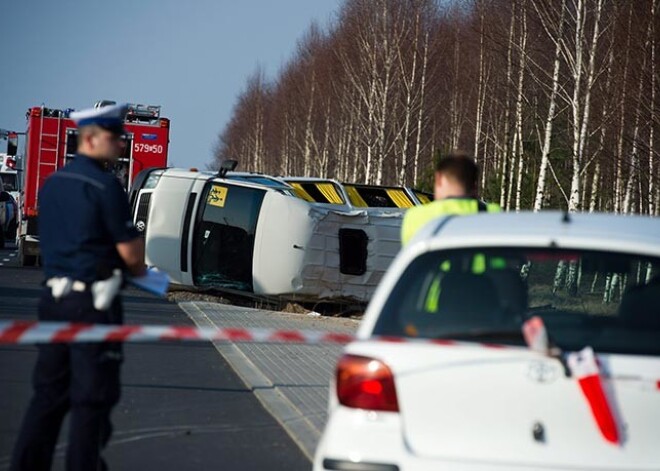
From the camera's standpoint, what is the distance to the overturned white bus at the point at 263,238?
68.0 feet

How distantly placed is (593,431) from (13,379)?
24.1 ft

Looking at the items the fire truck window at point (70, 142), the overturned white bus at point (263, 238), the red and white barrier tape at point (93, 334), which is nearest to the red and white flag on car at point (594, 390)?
the red and white barrier tape at point (93, 334)

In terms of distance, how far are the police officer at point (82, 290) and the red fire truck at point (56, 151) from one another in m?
22.7

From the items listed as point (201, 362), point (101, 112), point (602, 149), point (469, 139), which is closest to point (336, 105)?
point (469, 139)

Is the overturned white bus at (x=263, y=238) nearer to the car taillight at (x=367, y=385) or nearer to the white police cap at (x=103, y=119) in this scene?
the white police cap at (x=103, y=119)

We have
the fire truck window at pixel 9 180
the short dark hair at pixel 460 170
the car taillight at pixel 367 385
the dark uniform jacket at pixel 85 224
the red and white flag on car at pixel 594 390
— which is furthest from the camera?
the fire truck window at pixel 9 180

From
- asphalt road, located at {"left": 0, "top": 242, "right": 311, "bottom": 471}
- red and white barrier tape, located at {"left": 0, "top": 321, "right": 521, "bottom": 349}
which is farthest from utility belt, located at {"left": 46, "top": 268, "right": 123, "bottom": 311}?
asphalt road, located at {"left": 0, "top": 242, "right": 311, "bottom": 471}

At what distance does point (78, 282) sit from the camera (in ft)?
20.9

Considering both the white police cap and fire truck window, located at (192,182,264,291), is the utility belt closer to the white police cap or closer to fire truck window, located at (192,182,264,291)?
the white police cap

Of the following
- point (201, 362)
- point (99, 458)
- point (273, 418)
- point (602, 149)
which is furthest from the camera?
point (602, 149)

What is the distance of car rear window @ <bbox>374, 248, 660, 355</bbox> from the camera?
5484 millimetres

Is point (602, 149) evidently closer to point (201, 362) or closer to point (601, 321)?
point (201, 362)

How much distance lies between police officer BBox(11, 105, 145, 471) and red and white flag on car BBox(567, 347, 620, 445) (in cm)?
214

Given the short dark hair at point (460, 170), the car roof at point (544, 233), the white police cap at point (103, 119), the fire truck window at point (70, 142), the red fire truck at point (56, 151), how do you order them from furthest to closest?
the fire truck window at point (70, 142) → the red fire truck at point (56, 151) → the short dark hair at point (460, 170) → the white police cap at point (103, 119) → the car roof at point (544, 233)
